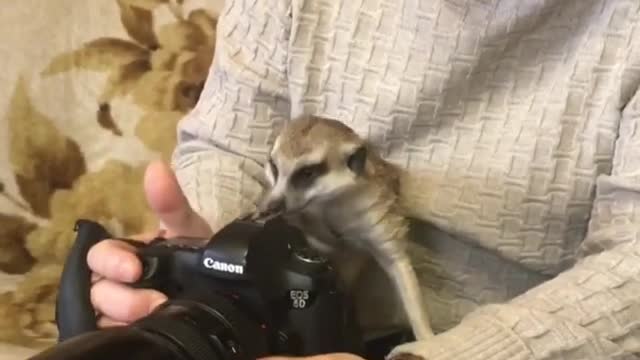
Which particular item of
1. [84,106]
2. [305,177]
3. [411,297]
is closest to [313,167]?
[305,177]

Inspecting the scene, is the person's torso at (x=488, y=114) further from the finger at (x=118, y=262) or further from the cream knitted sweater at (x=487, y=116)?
the finger at (x=118, y=262)

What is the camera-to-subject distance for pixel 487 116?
104cm

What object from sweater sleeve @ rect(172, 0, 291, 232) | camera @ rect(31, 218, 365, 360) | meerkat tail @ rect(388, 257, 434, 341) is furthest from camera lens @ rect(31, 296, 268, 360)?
sweater sleeve @ rect(172, 0, 291, 232)

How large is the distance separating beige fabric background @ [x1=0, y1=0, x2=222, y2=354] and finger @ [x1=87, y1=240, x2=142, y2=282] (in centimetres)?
39

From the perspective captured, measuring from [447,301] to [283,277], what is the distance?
0.26 metres

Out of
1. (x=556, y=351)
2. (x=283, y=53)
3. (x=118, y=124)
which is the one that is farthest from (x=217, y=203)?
(x=556, y=351)

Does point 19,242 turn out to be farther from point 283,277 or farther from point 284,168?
point 283,277

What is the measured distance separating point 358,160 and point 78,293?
21cm

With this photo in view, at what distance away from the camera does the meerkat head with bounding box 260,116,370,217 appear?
95 cm

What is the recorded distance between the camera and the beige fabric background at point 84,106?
1313 millimetres

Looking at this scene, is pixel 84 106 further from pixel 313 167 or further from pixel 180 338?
pixel 180 338

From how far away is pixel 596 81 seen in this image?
3.31 ft

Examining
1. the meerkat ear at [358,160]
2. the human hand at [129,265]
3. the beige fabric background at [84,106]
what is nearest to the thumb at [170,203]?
the human hand at [129,265]

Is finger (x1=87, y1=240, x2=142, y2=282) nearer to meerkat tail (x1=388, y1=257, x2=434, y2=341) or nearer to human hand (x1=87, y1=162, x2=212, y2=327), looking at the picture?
human hand (x1=87, y1=162, x2=212, y2=327)
